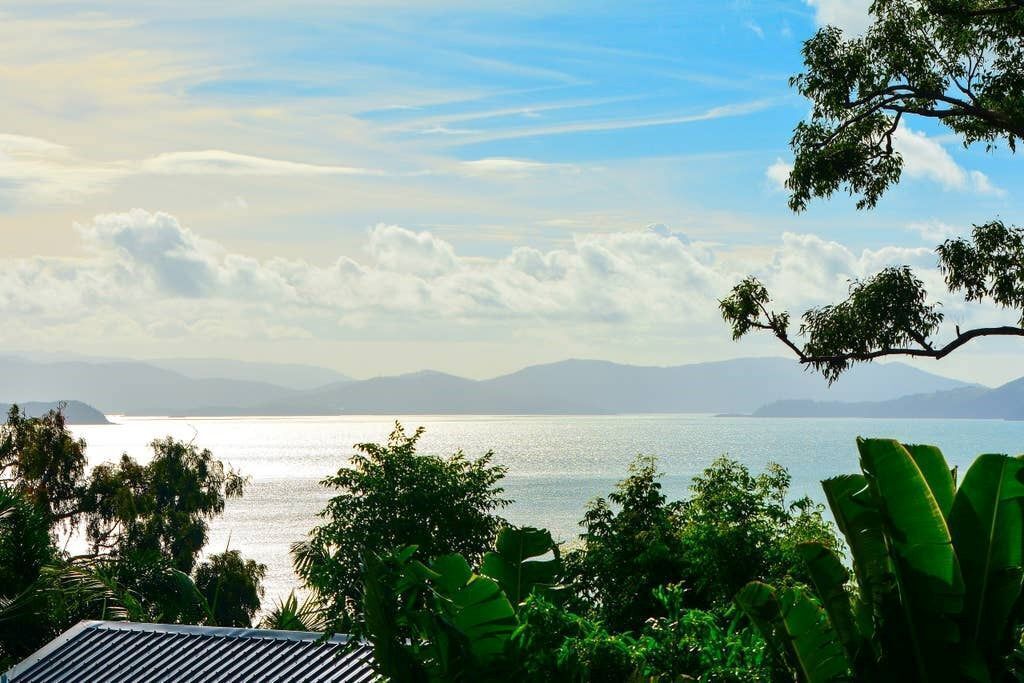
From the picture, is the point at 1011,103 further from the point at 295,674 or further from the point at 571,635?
the point at 295,674

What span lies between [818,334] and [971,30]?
18.4 feet

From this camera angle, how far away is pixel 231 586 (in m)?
46.9

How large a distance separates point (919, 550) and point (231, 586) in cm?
4233

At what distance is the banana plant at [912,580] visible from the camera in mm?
8062

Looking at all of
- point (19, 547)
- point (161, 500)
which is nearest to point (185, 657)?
point (19, 547)

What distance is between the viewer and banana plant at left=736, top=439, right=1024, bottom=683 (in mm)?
8062

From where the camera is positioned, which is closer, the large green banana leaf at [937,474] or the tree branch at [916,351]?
the large green banana leaf at [937,474]

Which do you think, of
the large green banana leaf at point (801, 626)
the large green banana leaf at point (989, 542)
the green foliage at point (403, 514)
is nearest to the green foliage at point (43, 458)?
the green foliage at point (403, 514)

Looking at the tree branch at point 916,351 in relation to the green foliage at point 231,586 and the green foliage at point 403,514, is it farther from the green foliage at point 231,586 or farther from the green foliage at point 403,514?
the green foliage at point 231,586

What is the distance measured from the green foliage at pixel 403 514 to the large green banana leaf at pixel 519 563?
1230 centimetres

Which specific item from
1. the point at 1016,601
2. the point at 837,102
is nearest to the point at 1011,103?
the point at 837,102

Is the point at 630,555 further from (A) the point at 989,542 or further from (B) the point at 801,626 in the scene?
(A) the point at 989,542

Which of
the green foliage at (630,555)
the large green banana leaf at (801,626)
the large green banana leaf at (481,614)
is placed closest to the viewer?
the large green banana leaf at (801,626)

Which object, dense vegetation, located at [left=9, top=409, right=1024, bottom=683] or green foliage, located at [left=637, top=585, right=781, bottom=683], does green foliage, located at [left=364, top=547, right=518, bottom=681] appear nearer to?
dense vegetation, located at [left=9, top=409, right=1024, bottom=683]
